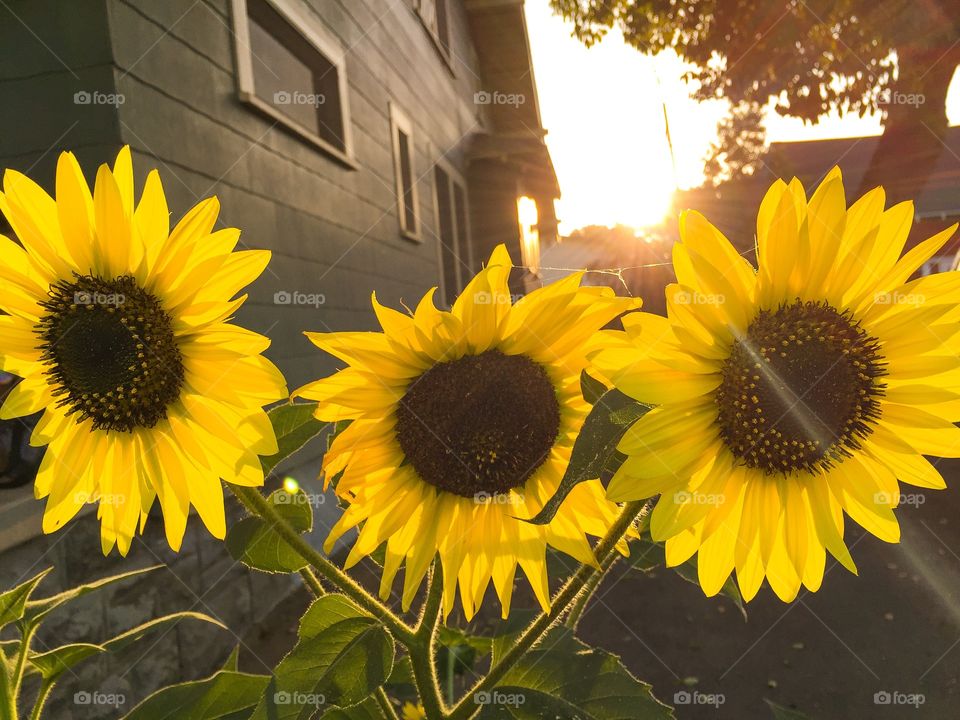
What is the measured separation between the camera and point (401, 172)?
9.61 m

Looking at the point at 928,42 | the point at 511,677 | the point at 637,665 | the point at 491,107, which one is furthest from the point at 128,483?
the point at 491,107

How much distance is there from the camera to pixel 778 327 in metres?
0.81

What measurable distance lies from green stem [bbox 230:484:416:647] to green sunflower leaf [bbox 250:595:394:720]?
0.03 meters

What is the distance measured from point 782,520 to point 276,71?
20.7ft

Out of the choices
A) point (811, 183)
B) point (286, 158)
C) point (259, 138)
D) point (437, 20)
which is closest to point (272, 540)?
point (259, 138)

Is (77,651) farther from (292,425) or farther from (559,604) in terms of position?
(559,604)

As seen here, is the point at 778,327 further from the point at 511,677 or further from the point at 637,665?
the point at 637,665

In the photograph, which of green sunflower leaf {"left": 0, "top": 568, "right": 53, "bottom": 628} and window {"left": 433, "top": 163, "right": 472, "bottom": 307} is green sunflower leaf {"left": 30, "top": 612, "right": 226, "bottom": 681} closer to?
green sunflower leaf {"left": 0, "top": 568, "right": 53, "bottom": 628}

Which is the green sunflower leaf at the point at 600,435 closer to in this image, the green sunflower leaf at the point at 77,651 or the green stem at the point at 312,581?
the green stem at the point at 312,581

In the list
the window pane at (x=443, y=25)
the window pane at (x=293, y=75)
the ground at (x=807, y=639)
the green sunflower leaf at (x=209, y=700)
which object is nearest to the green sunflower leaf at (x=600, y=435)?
the green sunflower leaf at (x=209, y=700)

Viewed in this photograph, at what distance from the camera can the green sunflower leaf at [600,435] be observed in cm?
66

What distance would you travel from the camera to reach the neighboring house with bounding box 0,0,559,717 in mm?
3605

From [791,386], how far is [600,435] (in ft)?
0.91

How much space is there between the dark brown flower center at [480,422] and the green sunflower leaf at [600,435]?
0.22 metres
